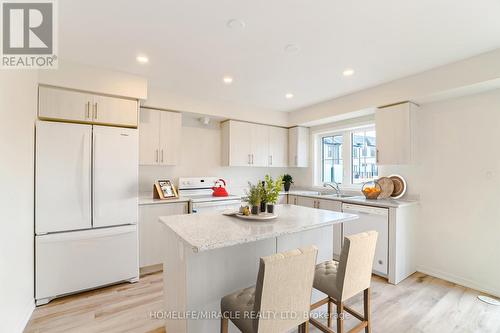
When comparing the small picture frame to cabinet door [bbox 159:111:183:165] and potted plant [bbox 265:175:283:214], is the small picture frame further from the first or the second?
potted plant [bbox 265:175:283:214]

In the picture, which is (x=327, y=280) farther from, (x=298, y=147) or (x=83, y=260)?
(x=298, y=147)

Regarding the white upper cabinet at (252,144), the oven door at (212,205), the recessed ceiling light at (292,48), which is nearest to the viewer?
the recessed ceiling light at (292,48)

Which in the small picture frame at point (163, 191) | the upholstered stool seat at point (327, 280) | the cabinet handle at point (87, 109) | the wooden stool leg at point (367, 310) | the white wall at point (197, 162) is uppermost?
the cabinet handle at point (87, 109)

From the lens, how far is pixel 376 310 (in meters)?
2.18

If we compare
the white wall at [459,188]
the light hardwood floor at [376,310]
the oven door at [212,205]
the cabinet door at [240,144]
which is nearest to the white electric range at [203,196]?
the oven door at [212,205]

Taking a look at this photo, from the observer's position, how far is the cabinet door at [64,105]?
2.36m

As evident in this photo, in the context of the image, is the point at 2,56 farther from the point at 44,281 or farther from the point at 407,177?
the point at 407,177

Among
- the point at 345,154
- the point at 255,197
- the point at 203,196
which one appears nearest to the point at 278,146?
the point at 345,154

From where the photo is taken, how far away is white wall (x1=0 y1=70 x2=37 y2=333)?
62.6 inches

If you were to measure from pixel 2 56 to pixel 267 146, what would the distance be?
3549 mm

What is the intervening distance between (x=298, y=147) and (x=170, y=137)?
245 centimetres

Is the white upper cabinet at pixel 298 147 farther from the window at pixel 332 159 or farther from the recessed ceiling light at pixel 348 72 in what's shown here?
the recessed ceiling light at pixel 348 72

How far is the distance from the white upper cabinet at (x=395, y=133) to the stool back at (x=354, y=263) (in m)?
1.80

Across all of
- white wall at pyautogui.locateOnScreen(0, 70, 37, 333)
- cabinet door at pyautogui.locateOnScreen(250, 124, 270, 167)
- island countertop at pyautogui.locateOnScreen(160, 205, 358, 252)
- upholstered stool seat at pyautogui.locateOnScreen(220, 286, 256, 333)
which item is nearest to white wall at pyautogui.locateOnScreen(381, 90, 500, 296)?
island countertop at pyautogui.locateOnScreen(160, 205, 358, 252)
